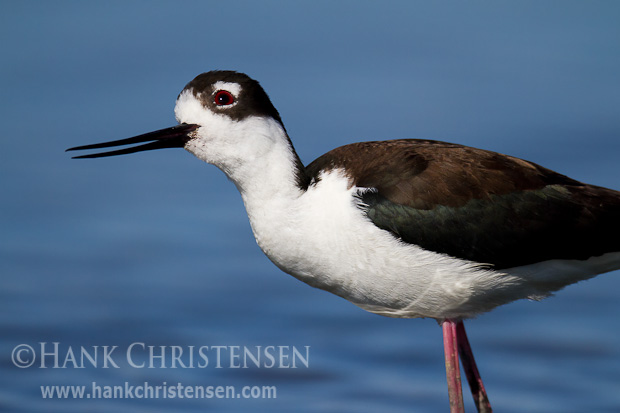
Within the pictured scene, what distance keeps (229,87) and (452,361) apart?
2626 mm

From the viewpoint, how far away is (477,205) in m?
8.30

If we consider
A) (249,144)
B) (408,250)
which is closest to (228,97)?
(249,144)

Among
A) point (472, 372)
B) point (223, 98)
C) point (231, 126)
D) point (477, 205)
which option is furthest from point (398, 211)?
point (472, 372)

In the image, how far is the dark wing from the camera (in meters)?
8.22

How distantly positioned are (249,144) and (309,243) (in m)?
0.80

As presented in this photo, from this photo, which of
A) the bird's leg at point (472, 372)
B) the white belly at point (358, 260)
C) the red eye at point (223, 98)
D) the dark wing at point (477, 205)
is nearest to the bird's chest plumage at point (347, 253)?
the white belly at point (358, 260)

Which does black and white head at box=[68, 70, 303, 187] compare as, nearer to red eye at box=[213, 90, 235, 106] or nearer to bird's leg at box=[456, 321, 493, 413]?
red eye at box=[213, 90, 235, 106]

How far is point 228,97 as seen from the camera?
27.0 feet

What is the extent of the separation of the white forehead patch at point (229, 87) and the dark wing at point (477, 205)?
79cm

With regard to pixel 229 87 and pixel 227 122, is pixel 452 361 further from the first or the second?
pixel 229 87

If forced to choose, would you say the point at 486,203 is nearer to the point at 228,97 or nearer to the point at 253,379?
the point at 228,97

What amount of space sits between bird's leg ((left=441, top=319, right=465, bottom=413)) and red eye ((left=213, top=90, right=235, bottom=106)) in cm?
231

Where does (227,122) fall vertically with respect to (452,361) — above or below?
above

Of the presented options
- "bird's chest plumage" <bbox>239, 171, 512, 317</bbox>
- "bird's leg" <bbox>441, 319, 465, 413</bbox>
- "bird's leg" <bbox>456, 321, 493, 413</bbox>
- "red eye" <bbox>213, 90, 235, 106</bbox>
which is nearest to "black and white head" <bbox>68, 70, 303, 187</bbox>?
"red eye" <bbox>213, 90, 235, 106</bbox>
